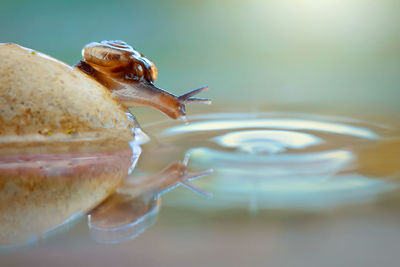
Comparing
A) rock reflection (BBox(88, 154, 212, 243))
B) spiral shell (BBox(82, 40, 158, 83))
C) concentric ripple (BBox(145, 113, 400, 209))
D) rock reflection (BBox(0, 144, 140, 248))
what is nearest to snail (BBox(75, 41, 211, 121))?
spiral shell (BBox(82, 40, 158, 83))

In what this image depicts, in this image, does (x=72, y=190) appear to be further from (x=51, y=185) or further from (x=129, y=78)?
(x=129, y=78)

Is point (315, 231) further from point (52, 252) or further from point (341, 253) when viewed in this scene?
point (52, 252)

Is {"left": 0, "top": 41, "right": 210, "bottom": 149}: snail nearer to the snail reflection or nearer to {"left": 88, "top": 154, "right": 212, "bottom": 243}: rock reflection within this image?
the snail reflection

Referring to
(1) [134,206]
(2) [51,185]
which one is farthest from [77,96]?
(1) [134,206]

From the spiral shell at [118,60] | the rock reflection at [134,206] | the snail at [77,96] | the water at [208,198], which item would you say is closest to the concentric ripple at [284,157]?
the water at [208,198]

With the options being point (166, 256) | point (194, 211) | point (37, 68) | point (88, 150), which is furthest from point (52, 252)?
point (37, 68)

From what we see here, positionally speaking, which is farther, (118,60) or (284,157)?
(118,60)
